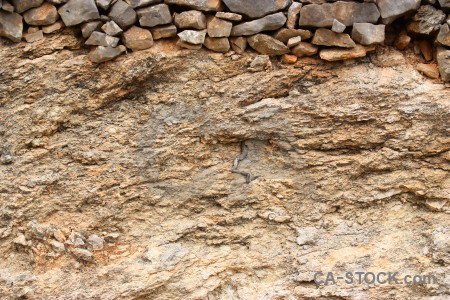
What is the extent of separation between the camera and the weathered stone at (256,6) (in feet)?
8.99

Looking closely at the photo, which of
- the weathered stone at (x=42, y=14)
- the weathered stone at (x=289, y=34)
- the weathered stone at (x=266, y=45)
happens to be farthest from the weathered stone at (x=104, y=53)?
the weathered stone at (x=289, y=34)

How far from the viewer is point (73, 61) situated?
2787 millimetres

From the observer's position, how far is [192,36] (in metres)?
2.76

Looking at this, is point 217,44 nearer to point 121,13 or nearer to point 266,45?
point 266,45

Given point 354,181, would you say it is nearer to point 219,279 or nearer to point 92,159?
point 219,279

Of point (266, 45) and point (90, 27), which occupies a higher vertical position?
point (90, 27)

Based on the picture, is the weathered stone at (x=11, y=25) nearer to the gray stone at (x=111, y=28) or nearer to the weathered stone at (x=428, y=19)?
the gray stone at (x=111, y=28)

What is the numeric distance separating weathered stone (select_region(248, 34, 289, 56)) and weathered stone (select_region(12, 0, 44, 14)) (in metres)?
1.14

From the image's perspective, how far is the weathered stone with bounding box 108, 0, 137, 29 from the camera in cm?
272

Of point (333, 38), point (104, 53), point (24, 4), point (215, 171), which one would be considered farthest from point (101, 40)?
point (333, 38)

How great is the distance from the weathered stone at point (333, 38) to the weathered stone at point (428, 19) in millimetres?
375

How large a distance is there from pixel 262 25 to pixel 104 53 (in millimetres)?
855

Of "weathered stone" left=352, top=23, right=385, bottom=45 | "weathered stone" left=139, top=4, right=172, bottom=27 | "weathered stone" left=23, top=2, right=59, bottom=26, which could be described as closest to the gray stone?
"weathered stone" left=139, top=4, right=172, bottom=27

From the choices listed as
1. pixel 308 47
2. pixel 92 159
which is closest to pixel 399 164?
pixel 308 47
